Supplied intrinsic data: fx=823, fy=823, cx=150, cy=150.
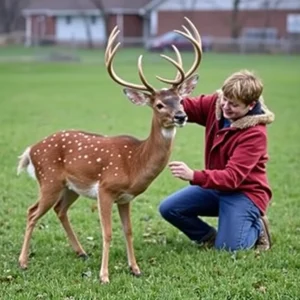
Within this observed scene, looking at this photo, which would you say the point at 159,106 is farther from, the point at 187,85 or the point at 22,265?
the point at 22,265

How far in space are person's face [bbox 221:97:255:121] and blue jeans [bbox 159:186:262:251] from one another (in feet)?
2.05

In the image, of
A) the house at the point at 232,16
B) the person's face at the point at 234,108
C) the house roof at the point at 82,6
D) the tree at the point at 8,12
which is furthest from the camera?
the tree at the point at 8,12

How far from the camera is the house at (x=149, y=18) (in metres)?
59.3

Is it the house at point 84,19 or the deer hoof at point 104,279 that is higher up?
the deer hoof at point 104,279

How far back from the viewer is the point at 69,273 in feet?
19.0

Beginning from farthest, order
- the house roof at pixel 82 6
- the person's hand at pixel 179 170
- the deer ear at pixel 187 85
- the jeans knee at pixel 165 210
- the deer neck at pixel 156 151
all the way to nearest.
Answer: the house roof at pixel 82 6 → the jeans knee at pixel 165 210 → the person's hand at pixel 179 170 → the deer ear at pixel 187 85 → the deer neck at pixel 156 151

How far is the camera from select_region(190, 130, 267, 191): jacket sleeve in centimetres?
616

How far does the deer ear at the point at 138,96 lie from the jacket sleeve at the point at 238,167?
71 cm

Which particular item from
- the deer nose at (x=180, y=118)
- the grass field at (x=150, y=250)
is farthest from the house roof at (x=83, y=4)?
the deer nose at (x=180, y=118)

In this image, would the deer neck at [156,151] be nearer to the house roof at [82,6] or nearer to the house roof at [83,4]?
the house roof at [82,6]

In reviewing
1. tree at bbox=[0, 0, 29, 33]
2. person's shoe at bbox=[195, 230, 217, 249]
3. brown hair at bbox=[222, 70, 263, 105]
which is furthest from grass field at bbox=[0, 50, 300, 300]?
tree at bbox=[0, 0, 29, 33]

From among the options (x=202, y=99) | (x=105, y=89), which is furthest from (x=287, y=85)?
(x=202, y=99)

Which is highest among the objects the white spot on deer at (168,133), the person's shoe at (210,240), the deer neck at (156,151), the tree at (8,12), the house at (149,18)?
the white spot on deer at (168,133)

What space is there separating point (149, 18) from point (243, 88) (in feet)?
191
